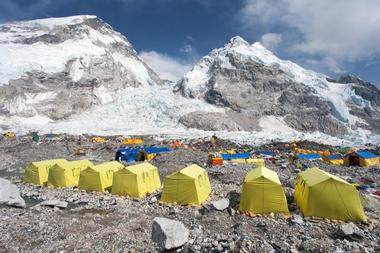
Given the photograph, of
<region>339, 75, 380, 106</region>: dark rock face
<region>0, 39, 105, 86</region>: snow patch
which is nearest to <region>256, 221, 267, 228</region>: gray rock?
<region>0, 39, 105, 86</region>: snow patch

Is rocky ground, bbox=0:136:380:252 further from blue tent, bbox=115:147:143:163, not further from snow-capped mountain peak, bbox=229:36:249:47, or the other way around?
snow-capped mountain peak, bbox=229:36:249:47

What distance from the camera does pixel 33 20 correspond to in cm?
15950

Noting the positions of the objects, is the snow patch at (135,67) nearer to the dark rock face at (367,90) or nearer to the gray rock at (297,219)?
the dark rock face at (367,90)

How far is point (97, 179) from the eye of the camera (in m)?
20.4

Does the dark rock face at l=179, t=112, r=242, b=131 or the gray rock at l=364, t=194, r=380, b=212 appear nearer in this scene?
the gray rock at l=364, t=194, r=380, b=212

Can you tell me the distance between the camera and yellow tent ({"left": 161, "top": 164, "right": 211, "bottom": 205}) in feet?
54.3

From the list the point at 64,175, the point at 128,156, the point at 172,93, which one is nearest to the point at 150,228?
the point at 64,175

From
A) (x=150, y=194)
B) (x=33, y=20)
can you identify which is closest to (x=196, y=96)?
(x=33, y=20)

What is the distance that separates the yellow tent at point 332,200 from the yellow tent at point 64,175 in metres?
15.5

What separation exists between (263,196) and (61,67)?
121720 millimetres

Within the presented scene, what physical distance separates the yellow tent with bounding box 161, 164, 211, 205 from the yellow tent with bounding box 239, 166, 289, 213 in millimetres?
2754

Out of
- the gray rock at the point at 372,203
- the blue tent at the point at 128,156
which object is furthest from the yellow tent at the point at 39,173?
the gray rock at the point at 372,203

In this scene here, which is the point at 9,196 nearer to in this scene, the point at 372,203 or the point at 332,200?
the point at 332,200

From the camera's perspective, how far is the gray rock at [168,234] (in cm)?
1090
